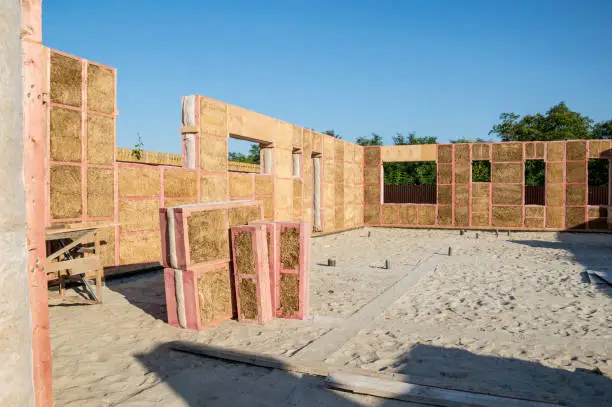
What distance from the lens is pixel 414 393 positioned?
4.10 metres

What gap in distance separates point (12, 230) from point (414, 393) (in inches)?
132

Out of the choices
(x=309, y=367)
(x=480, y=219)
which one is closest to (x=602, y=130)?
(x=480, y=219)

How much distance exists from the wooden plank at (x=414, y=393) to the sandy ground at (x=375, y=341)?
105 millimetres

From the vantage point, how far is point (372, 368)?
4.95 m

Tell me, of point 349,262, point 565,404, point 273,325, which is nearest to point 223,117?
point 349,262

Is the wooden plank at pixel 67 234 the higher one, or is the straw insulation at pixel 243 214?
the straw insulation at pixel 243 214

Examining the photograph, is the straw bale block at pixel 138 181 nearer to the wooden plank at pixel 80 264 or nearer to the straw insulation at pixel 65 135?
the straw insulation at pixel 65 135

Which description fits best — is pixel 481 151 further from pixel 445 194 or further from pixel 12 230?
pixel 12 230

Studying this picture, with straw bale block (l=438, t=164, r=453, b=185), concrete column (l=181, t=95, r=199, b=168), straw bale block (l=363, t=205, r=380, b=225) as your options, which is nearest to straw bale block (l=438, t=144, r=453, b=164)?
straw bale block (l=438, t=164, r=453, b=185)

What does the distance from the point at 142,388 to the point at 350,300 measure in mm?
4373

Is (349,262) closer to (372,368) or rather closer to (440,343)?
(440,343)

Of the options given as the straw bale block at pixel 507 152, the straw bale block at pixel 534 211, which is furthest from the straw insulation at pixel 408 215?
the straw bale block at pixel 534 211

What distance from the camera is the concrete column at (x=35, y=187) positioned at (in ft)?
9.07

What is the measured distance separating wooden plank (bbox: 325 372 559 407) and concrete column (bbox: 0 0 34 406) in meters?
2.74
